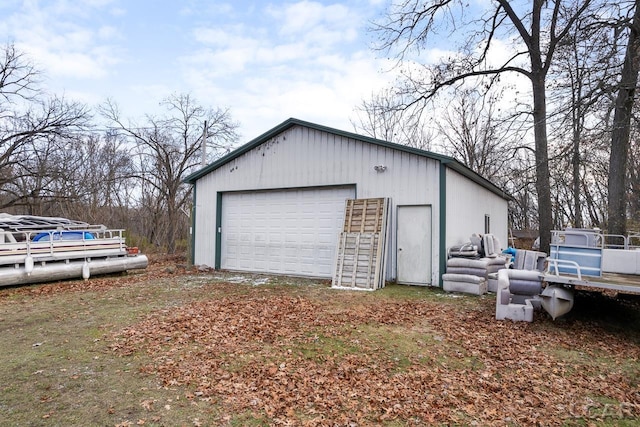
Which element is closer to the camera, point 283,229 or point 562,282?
point 562,282

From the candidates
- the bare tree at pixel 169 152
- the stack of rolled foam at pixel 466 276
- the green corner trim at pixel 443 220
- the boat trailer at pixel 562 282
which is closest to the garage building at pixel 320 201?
the green corner trim at pixel 443 220

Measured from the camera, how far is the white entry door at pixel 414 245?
9.54 meters

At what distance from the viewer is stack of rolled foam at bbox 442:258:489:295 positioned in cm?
857

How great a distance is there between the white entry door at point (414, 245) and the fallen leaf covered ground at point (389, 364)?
2.69 m

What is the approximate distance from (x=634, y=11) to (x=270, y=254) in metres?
11.0

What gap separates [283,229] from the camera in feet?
38.1

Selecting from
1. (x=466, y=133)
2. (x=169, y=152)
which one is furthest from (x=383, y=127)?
(x=169, y=152)

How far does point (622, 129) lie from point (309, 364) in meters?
9.99

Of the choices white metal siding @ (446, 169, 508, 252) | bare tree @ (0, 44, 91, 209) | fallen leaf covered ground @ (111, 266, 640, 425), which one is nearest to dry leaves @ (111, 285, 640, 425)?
fallen leaf covered ground @ (111, 266, 640, 425)

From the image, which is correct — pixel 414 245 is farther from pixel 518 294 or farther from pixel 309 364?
pixel 309 364

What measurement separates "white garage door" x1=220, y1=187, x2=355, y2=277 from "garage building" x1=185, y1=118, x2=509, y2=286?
3cm

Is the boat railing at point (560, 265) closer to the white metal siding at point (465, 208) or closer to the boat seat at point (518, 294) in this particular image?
the boat seat at point (518, 294)

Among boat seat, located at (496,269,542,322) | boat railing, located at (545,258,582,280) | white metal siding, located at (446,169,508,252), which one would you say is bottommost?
boat seat, located at (496,269,542,322)

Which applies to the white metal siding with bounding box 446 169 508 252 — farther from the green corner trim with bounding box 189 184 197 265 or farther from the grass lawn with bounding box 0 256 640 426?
the green corner trim with bounding box 189 184 197 265
